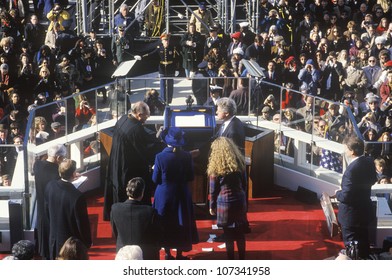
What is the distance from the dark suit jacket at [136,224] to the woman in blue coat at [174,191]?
1.89ft

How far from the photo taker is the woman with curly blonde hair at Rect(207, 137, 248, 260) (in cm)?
779

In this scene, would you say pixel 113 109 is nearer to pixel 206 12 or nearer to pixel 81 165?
pixel 81 165

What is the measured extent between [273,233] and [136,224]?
5.89 ft

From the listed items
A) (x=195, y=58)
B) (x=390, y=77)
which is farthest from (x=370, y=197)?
(x=195, y=58)

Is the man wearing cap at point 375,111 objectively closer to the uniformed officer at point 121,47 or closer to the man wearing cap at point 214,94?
the man wearing cap at point 214,94

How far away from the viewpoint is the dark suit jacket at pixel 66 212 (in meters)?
7.46

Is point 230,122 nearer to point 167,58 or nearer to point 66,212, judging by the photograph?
point 66,212

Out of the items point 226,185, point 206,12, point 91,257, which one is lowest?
point 91,257

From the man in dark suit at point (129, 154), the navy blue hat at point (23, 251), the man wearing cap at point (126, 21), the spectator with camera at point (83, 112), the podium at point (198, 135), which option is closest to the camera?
the navy blue hat at point (23, 251)

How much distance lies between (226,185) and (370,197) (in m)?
1.32

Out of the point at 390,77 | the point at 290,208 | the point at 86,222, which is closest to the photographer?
the point at 86,222

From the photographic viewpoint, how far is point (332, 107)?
9.74m

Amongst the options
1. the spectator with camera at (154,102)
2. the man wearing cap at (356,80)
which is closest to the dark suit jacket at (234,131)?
the spectator with camera at (154,102)

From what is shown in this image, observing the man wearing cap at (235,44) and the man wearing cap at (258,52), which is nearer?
the man wearing cap at (258,52)
